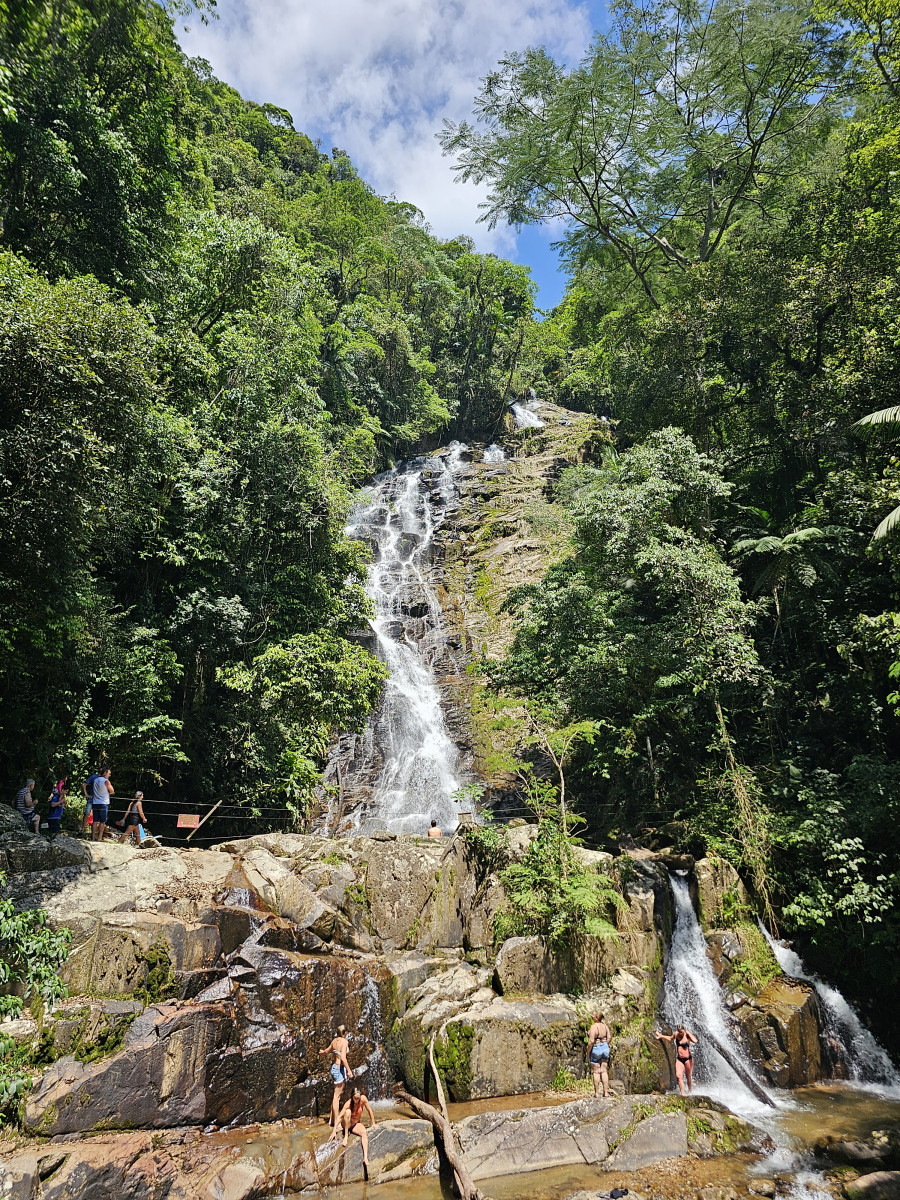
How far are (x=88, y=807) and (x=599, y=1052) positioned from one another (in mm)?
10551

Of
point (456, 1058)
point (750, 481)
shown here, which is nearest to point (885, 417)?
point (750, 481)

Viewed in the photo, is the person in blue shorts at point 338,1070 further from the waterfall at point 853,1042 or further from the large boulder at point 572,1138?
the waterfall at point 853,1042

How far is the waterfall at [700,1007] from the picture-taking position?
10477 millimetres

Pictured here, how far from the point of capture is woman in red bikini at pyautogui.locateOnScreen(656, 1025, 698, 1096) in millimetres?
10219

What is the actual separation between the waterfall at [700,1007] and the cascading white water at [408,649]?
21.5 feet

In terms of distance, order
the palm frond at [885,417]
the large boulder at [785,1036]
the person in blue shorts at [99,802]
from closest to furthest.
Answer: the large boulder at [785,1036] < the palm frond at [885,417] < the person in blue shorts at [99,802]

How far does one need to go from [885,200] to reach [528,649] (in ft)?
47.5

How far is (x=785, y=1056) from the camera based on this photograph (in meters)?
10.7

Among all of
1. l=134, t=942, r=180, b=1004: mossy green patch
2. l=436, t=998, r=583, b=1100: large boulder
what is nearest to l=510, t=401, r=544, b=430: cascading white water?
l=436, t=998, r=583, b=1100: large boulder

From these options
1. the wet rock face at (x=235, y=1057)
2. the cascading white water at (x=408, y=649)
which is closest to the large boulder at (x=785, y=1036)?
the wet rock face at (x=235, y=1057)

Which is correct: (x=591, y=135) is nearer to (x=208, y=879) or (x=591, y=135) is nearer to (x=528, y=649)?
(x=528, y=649)

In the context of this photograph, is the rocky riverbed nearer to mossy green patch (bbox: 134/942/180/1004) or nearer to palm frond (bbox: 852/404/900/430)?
mossy green patch (bbox: 134/942/180/1004)

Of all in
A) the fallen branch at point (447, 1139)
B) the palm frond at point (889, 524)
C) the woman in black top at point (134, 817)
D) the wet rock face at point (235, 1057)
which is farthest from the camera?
the woman in black top at point (134, 817)

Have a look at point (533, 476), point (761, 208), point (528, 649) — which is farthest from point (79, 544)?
point (533, 476)
